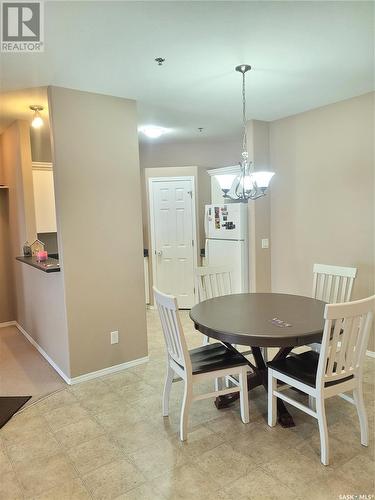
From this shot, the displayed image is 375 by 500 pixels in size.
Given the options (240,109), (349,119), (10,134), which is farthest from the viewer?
(10,134)

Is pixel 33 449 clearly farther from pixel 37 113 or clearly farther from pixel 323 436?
pixel 37 113

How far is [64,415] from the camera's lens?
267cm

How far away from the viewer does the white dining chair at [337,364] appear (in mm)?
1998

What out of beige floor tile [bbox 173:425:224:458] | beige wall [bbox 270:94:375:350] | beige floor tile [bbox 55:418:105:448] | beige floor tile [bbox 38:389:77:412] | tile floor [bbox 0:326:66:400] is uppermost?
beige wall [bbox 270:94:375:350]

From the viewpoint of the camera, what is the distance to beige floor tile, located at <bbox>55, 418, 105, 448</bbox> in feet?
7.72

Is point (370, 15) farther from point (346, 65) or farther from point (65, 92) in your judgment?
point (65, 92)

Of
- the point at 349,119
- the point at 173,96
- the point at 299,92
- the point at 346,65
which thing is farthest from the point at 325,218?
the point at 173,96

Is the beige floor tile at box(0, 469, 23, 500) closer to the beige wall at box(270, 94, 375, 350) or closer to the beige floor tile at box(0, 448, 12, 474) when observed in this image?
the beige floor tile at box(0, 448, 12, 474)

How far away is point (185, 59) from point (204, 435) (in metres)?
2.56

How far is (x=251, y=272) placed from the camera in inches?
174

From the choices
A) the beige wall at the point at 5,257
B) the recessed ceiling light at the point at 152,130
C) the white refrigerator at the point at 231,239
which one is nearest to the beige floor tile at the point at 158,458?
the white refrigerator at the point at 231,239

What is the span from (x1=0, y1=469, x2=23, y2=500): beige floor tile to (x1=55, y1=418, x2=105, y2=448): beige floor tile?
1.14 feet

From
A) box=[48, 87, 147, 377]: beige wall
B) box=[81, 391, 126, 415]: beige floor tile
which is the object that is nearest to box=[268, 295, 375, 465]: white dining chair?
box=[81, 391, 126, 415]: beige floor tile

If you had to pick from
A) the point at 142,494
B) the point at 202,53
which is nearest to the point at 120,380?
the point at 142,494
